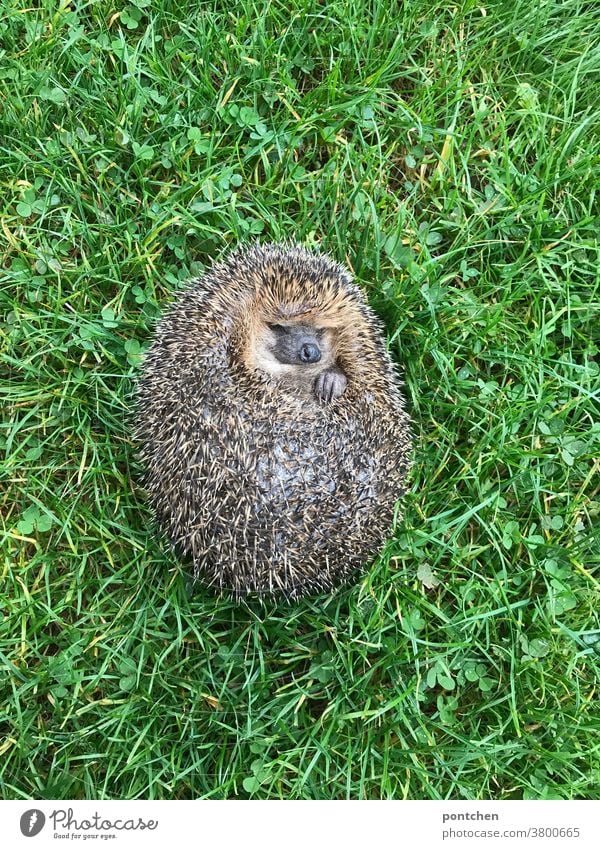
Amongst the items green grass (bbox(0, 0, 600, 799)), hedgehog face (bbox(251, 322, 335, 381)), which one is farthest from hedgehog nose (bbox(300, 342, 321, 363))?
green grass (bbox(0, 0, 600, 799))

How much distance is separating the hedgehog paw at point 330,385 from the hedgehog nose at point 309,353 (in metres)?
0.09

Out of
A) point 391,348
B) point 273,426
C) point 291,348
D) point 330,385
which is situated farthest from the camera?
point 391,348

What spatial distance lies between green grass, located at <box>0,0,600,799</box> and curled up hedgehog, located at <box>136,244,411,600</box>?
358mm

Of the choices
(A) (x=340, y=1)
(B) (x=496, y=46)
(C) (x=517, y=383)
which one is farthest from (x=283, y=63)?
(C) (x=517, y=383)

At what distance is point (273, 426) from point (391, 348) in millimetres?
1143

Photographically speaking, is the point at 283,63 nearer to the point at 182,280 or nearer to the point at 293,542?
the point at 182,280

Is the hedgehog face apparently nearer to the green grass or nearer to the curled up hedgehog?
the curled up hedgehog

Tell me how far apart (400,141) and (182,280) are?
1.55m

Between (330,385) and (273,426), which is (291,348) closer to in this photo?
(330,385)

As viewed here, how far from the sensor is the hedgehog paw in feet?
11.6

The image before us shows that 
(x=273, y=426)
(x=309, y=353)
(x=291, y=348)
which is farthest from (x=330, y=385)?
(x=273, y=426)

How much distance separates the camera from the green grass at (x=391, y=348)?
3596 millimetres

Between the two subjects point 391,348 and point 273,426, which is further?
point 391,348

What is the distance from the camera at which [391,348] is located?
4.04 meters
